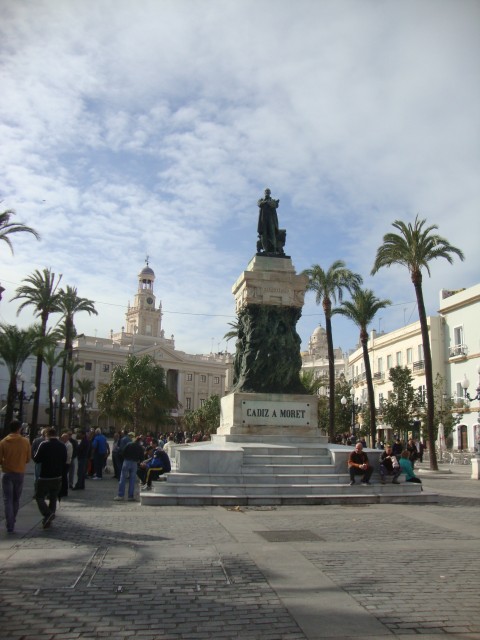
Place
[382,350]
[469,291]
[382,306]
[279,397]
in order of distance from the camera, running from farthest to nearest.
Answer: [382,350]
[469,291]
[382,306]
[279,397]

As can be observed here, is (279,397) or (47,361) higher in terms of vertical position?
(47,361)

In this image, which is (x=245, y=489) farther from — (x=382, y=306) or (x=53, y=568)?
(x=382, y=306)

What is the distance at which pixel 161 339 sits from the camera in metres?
118

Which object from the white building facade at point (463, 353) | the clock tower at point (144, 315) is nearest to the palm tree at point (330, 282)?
the white building facade at point (463, 353)

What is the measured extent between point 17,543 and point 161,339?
110 metres

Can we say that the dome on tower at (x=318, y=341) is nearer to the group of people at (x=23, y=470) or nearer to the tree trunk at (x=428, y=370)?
the tree trunk at (x=428, y=370)

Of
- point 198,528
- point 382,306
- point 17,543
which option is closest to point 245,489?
point 198,528

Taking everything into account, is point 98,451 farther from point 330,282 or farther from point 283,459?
point 330,282

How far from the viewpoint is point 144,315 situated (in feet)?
392

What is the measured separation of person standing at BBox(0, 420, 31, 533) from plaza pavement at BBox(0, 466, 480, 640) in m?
0.34

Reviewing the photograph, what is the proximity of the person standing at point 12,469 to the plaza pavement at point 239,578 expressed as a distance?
1.10 ft

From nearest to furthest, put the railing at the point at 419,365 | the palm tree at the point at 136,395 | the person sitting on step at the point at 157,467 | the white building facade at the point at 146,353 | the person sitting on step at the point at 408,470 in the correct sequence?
1. the person sitting on step at the point at 157,467
2. the person sitting on step at the point at 408,470
3. the railing at the point at 419,365
4. the palm tree at the point at 136,395
5. the white building facade at the point at 146,353

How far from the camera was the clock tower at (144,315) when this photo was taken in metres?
119

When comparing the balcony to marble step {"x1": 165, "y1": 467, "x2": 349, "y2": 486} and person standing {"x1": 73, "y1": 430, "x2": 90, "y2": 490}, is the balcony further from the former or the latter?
person standing {"x1": 73, "y1": 430, "x2": 90, "y2": 490}
